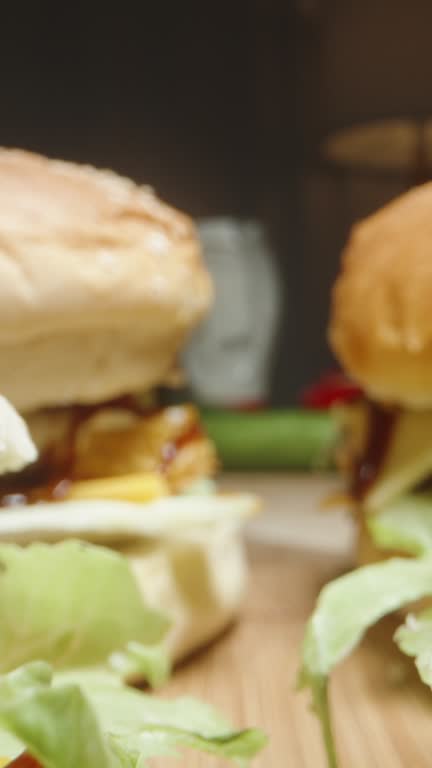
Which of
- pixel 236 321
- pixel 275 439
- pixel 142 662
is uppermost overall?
pixel 142 662

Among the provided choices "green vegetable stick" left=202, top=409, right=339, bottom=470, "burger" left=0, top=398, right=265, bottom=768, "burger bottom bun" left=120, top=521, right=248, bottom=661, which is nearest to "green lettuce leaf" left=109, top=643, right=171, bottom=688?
"burger" left=0, top=398, right=265, bottom=768

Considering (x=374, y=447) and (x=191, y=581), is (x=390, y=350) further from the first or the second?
(x=191, y=581)

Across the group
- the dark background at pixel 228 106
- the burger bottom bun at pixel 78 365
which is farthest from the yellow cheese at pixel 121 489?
the dark background at pixel 228 106

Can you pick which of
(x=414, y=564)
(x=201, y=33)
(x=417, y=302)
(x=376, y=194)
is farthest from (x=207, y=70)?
(x=414, y=564)

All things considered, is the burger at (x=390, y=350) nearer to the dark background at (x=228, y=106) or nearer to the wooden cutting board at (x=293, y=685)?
the wooden cutting board at (x=293, y=685)

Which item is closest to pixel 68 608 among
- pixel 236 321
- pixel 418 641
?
pixel 418 641

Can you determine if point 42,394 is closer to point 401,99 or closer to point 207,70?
point 401,99
